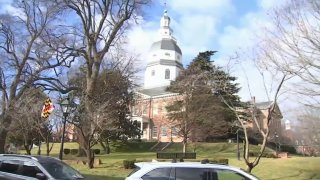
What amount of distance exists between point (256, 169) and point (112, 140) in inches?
1458

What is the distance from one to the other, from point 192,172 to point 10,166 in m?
5.72

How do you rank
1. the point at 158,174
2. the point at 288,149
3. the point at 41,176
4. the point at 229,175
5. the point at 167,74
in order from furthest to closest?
the point at 167,74 → the point at 288,149 → the point at 41,176 → the point at 158,174 → the point at 229,175

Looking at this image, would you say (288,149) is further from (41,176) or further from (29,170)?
(41,176)

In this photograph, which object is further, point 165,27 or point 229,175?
point 165,27

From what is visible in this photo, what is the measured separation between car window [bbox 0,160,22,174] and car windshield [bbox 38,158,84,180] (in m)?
0.71

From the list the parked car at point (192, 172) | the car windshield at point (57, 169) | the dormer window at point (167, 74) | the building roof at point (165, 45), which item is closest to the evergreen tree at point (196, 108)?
the car windshield at point (57, 169)

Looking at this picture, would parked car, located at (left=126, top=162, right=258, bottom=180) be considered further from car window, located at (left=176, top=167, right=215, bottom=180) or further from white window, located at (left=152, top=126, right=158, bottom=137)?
white window, located at (left=152, top=126, right=158, bottom=137)

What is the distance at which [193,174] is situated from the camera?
10.6 metres

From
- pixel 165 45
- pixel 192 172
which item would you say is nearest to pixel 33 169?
pixel 192 172

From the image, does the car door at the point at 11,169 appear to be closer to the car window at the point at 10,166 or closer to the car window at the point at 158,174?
the car window at the point at 10,166

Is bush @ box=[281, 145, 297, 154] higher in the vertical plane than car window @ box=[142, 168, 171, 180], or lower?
higher

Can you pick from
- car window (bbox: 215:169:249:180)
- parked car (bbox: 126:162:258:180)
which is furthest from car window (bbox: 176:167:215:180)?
car window (bbox: 215:169:249:180)

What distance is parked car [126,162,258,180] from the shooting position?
34.5ft

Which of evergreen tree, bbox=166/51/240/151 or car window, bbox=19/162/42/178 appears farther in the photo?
evergreen tree, bbox=166/51/240/151
